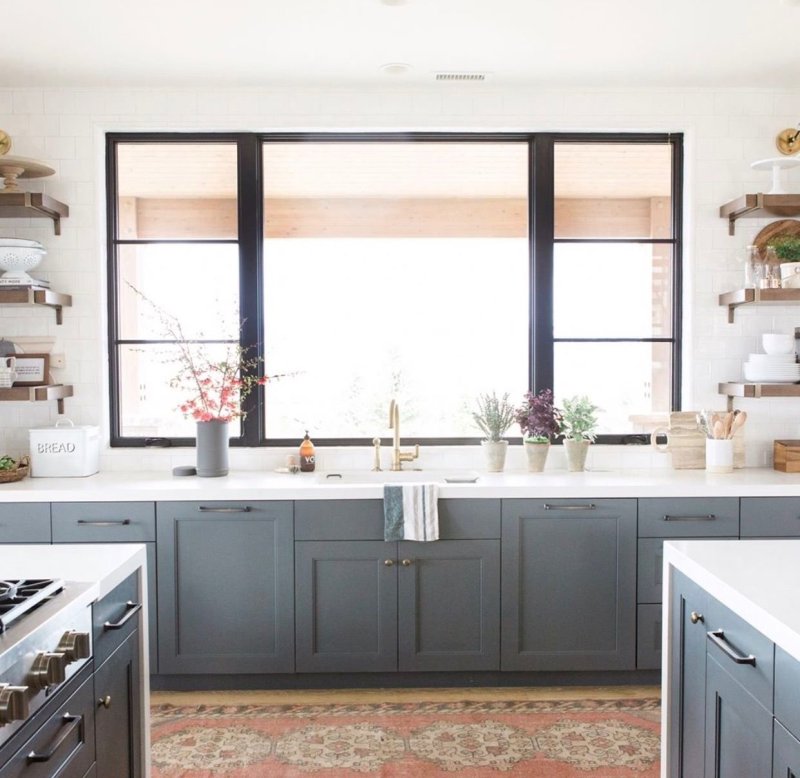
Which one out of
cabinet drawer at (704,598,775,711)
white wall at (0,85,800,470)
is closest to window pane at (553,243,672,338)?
white wall at (0,85,800,470)

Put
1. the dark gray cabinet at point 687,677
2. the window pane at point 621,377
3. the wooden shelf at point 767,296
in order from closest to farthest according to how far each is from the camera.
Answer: the dark gray cabinet at point 687,677 < the wooden shelf at point 767,296 < the window pane at point 621,377

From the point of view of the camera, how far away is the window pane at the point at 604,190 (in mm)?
4160

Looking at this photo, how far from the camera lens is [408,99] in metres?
4.01

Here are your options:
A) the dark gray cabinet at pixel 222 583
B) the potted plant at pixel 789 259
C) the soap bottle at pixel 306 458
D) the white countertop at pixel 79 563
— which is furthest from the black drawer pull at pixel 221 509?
the potted plant at pixel 789 259

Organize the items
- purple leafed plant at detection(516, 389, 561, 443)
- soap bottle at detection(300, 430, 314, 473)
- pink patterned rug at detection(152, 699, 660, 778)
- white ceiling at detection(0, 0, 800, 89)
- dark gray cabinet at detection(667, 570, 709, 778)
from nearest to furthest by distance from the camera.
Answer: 1. dark gray cabinet at detection(667, 570, 709, 778)
2. pink patterned rug at detection(152, 699, 660, 778)
3. white ceiling at detection(0, 0, 800, 89)
4. purple leafed plant at detection(516, 389, 561, 443)
5. soap bottle at detection(300, 430, 314, 473)

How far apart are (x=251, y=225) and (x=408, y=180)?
0.88 meters

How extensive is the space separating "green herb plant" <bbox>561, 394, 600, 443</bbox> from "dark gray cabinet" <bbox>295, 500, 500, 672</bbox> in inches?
27.9

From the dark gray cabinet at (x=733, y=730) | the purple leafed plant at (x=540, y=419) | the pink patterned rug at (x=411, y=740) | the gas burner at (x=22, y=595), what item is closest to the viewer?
the gas burner at (x=22, y=595)

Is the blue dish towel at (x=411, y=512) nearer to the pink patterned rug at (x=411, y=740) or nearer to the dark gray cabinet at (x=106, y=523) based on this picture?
the pink patterned rug at (x=411, y=740)

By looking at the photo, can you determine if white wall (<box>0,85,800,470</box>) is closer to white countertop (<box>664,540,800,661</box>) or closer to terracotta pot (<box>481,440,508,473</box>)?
terracotta pot (<box>481,440,508,473</box>)

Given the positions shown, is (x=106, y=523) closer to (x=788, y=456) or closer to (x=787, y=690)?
(x=787, y=690)

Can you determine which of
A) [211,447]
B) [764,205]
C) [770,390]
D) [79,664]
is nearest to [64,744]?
[79,664]

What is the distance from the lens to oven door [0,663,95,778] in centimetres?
145

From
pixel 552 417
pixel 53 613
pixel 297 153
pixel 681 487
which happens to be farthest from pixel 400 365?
pixel 53 613
